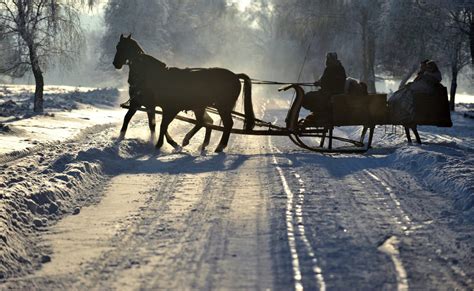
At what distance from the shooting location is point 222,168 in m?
11.0

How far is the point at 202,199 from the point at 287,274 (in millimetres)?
3268

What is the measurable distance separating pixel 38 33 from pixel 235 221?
20.1 meters

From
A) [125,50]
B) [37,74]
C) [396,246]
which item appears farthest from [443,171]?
[37,74]

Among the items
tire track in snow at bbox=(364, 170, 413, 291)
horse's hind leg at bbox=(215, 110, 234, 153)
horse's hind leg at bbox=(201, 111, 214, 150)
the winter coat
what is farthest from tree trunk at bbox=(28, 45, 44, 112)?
tire track in snow at bbox=(364, 170, 413, 291)

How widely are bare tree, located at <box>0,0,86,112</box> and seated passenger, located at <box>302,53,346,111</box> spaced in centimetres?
1425

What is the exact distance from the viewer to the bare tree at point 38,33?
78.5 ft

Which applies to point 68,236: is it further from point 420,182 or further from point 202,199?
point 420,182

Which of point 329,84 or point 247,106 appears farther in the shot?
point 247,106

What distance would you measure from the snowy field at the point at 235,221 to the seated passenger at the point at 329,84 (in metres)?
1.95

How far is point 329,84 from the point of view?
13891 millimetres

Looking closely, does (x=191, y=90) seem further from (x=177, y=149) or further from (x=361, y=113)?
(x=361, y=113)

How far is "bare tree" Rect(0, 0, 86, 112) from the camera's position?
23.9 meters

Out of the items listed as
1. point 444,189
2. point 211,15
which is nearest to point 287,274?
point 444,189

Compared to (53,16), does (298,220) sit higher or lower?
lower
